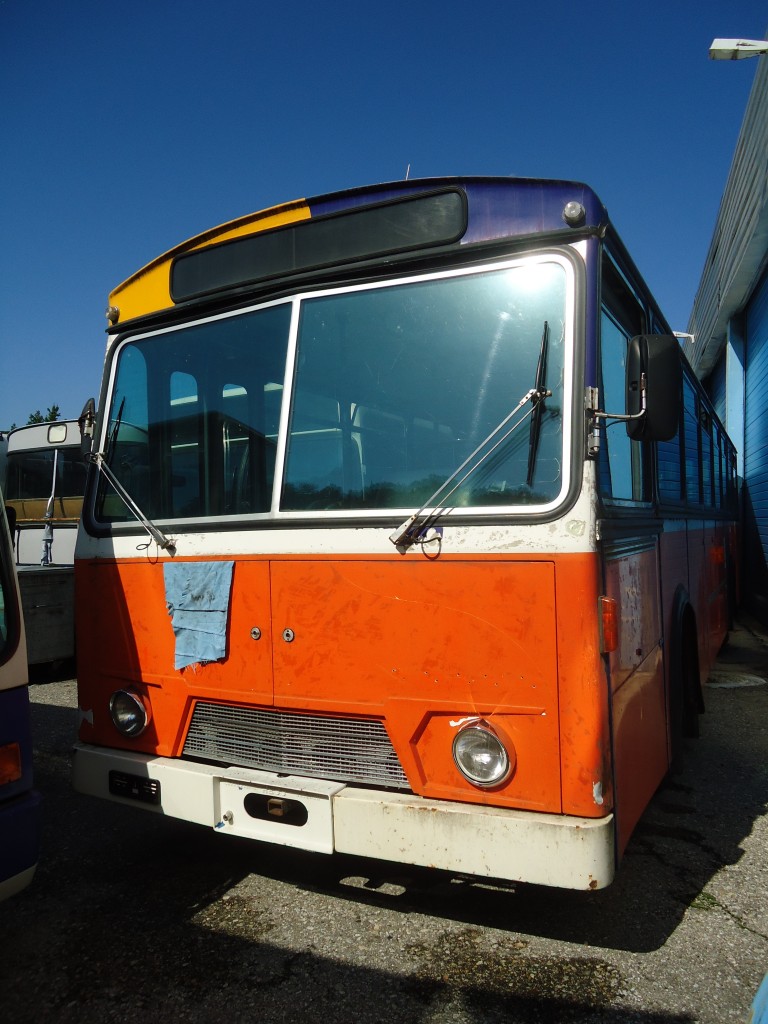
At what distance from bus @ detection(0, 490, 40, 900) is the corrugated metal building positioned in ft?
30.2

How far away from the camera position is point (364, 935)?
118 inches

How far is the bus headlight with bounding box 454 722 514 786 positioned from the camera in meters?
2.62

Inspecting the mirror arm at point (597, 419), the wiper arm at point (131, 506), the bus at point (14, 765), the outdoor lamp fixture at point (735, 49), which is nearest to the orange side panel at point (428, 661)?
the wiper arm at point (131, 506)

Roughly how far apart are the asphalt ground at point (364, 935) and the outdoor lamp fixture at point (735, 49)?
274 inches

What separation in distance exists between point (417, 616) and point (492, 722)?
450 millimetres

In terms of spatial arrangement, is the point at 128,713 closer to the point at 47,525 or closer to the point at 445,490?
the point at 445,490

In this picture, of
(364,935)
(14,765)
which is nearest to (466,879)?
(364,935)

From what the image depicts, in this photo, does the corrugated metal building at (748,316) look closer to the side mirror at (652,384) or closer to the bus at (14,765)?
the side mirror at (652,384)

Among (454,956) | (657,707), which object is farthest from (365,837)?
(657,707)

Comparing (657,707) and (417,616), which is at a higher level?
(417,616)

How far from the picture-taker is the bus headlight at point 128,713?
3363 millimetres

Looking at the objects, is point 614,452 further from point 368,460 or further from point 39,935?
point 39,935

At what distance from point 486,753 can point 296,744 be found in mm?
789

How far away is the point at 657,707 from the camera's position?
11.8ft
